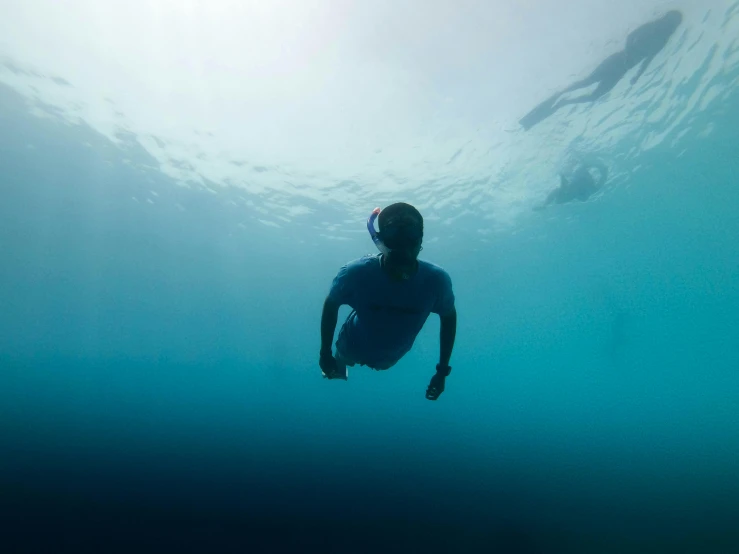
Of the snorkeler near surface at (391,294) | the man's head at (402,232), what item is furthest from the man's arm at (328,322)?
the man's head at (402,232)

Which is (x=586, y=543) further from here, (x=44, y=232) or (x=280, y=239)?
(x=44, y=232)

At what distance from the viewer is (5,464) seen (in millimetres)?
10180

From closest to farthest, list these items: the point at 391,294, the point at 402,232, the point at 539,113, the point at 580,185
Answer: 1. the point at 402,232
2. the point at 391,294
3. the point at 539,113
4. the point at 580,185

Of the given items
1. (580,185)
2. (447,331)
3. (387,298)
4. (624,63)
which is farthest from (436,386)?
(580,185)

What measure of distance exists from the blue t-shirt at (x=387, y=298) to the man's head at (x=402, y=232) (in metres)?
0.41

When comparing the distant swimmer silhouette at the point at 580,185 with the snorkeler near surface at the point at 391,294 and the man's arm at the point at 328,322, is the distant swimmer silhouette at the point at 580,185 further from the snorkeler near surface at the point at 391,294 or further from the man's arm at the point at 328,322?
the man's arm at the point at 328,322

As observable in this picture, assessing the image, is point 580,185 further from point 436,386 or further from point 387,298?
point 387,298

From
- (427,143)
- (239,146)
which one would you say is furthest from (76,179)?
(427,143)

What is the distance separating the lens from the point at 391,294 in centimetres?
338

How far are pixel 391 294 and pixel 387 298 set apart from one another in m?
0.06

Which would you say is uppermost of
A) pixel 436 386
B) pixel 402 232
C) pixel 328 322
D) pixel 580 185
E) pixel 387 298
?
pixel 580 185

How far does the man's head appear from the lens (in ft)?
9.44

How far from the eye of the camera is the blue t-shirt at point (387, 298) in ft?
11.1

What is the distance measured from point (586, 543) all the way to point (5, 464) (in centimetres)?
1592
